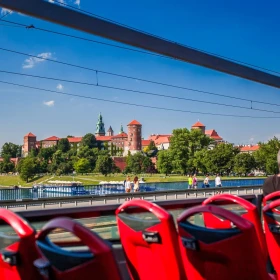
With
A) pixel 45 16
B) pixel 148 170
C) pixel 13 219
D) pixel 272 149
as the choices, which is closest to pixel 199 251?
pixel 13 219

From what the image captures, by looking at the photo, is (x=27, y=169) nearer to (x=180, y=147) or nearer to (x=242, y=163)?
(x=180, y=147)

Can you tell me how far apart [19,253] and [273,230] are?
73.1 inches

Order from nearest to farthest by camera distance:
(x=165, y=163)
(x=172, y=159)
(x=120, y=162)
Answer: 1. (x=172, y=159)
2. (x=165, y=163)
3. (x=120, y=162)

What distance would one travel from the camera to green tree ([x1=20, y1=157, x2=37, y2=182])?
373ft

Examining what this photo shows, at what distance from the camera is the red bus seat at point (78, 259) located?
1.96 m

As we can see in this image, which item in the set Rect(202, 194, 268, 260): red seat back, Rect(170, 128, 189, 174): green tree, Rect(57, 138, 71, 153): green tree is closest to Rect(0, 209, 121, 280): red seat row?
Rect(202, 194, 268, 260): red seat back

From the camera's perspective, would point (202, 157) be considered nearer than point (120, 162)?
Yes

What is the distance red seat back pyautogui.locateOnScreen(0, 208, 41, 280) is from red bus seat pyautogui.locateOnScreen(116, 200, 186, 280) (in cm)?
78

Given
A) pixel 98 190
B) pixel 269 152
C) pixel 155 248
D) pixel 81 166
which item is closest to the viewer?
pixel 155 248

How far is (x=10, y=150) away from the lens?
5221 inches

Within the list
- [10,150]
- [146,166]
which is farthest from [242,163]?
[10,150]

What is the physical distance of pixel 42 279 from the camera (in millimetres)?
2084

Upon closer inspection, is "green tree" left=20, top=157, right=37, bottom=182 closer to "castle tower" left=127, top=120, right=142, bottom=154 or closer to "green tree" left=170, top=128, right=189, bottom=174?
"green tree" left=170, top=128, right=189, bottom=174

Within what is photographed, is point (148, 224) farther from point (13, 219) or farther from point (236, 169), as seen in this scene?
point (236, 169)
